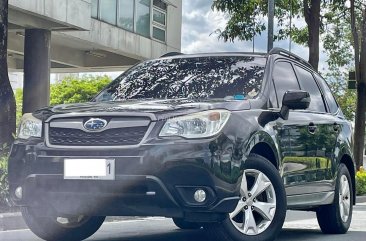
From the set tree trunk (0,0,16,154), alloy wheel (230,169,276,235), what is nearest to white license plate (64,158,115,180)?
alloy wheel (230,169,276,235)

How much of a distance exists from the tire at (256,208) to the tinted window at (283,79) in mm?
978

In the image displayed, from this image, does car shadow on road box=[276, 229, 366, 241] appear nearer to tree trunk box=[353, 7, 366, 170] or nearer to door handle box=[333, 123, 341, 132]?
door handle box=[333, 123, 341, 132]

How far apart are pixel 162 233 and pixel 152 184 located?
2823mm

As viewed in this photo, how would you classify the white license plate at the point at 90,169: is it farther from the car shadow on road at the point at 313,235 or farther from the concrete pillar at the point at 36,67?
the concrete pillar at the point at 36,67

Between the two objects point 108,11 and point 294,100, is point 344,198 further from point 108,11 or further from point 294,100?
point 108,11

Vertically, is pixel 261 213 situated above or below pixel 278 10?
below

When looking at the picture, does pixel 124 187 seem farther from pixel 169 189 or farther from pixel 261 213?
pixel 261 213

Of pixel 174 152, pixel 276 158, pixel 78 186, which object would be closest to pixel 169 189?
pixel 174 152

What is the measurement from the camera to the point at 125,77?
8180mm

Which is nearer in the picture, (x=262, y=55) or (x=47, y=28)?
(x=262, y=55)

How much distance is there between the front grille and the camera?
20.5 feet

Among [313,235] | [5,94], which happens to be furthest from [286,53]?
[5,94]

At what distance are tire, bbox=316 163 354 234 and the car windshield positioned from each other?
1747mm

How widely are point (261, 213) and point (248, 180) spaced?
30 cm
